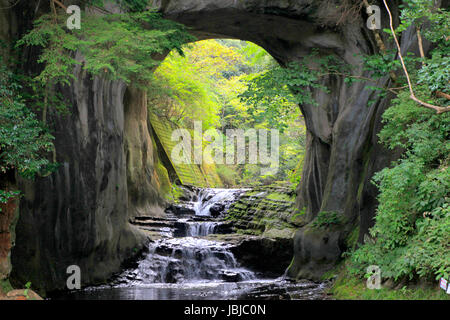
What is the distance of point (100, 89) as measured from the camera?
1152cm

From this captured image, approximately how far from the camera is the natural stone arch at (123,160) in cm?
905

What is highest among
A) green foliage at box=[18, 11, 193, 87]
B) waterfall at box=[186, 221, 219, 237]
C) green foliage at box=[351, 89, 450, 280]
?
green foliage at box=[18, 11, 193, 87]

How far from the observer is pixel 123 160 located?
1301cm

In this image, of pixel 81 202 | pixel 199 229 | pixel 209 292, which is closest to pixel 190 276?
pixel 209 292

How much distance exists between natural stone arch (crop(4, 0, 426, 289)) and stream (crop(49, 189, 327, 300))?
61 centimetres

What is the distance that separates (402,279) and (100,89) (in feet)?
29.4

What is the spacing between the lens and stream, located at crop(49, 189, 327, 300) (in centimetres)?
946

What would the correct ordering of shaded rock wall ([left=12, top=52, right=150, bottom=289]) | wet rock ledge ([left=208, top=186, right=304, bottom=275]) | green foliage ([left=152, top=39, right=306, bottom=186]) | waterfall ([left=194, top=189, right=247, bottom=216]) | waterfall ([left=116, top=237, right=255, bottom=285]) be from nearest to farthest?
shaded rock wall ([left=12, top=52, right=150, bottom=289]) < waterfall ([left=116, top=237, right=255, bottom=285]) < wet rock ledge ([left=208, top=186, right=304, bottom=275]) < green foliage ([left=152, top=39, right=306, bottom=186]) < waterfall ([left=194, top=189, right=247, bottom=216])

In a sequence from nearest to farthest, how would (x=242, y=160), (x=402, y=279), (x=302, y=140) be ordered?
(x=402, y=279) → (x=302, y=140) → (x=242, y=160)

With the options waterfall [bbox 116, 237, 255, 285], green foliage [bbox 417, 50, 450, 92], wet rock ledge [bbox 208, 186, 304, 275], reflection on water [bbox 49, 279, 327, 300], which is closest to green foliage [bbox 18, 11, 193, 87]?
green foliage [bbox 417, 50, 450, 92]

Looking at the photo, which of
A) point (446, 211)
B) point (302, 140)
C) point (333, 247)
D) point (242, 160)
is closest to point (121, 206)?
point (333, 247)

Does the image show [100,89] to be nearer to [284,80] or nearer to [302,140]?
[284,80]

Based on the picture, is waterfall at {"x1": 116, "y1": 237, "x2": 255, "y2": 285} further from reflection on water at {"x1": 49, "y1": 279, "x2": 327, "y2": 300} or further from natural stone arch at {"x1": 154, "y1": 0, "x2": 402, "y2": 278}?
natural stone arch at {"x1": 154, "y1": 0, "x2": 402, "y2": 278}

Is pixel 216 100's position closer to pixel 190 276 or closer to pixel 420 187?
pixel 190 276
